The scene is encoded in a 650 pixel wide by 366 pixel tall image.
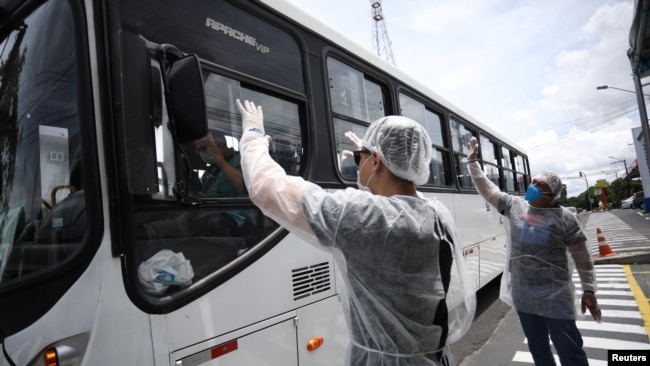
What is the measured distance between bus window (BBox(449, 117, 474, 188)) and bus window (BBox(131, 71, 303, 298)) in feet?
11.0

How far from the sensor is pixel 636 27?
8.21 m

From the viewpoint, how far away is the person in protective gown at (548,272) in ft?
10.2

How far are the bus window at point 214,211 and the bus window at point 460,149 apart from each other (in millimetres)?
3352

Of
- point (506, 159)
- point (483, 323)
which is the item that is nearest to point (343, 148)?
point (483, 323)

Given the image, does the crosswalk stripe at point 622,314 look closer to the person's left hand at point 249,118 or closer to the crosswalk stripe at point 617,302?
the crosswalk stripe at point 617,302

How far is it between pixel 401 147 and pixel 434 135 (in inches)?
127

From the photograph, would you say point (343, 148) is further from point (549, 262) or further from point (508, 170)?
point (508, 170)

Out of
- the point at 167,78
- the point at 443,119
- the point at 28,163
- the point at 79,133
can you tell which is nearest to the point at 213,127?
the point at 167,78

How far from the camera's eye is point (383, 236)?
4.87 feet

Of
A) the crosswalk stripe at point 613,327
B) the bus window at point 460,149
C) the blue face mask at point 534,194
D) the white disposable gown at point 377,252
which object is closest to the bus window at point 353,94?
the white disposable gown at point 377,252

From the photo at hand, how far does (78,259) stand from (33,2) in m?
1.21

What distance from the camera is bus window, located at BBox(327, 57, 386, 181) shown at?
9.59 feet

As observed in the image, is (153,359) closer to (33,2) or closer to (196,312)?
(196,312)

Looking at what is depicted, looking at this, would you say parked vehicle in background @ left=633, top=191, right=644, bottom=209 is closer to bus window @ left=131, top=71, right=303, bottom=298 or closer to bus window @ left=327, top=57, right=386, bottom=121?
bus window @ left=327, top=57, right=386, bottom=121
